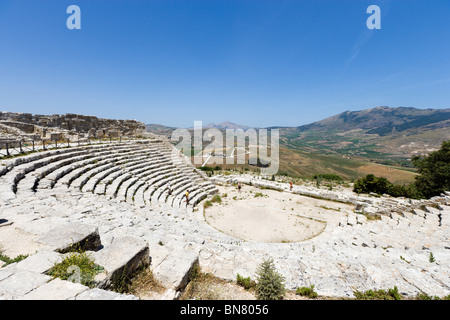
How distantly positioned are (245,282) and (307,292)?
47.8 inches

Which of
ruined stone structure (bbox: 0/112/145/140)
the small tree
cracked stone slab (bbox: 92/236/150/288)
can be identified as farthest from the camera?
the small tree

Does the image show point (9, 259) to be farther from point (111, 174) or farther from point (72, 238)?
point (111, 174)

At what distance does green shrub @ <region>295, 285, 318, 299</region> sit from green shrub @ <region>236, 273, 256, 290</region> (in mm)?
898

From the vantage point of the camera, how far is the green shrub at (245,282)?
11.5 feet

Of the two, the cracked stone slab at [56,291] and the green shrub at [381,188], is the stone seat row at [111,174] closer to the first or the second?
the cracked stone slab at [56,291]

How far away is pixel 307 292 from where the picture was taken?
3.48m

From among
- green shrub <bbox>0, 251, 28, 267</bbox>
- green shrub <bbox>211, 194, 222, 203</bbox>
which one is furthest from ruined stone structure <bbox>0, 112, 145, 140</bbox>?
green shrub <bbox>0, 251, 28, 267</bbox>

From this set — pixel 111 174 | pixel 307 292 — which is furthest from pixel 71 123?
pixel 307 292

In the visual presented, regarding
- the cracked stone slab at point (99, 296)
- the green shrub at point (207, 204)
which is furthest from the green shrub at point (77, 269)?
the green shrub at point (207, 204)

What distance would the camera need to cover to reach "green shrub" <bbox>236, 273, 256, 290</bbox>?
11.5 ft

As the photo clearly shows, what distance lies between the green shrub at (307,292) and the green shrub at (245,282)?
898 mm

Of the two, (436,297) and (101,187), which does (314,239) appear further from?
(101,187)

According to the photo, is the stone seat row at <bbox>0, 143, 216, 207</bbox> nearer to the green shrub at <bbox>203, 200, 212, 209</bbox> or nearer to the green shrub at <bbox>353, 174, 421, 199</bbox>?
the green shrub at <bbox>203, 200, 212, 209</bbox>

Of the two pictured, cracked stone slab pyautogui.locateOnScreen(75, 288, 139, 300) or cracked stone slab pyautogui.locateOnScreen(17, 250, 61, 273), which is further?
cracked stone slab pyautogui.locateOnScreen(17, 250, 61, 273)
